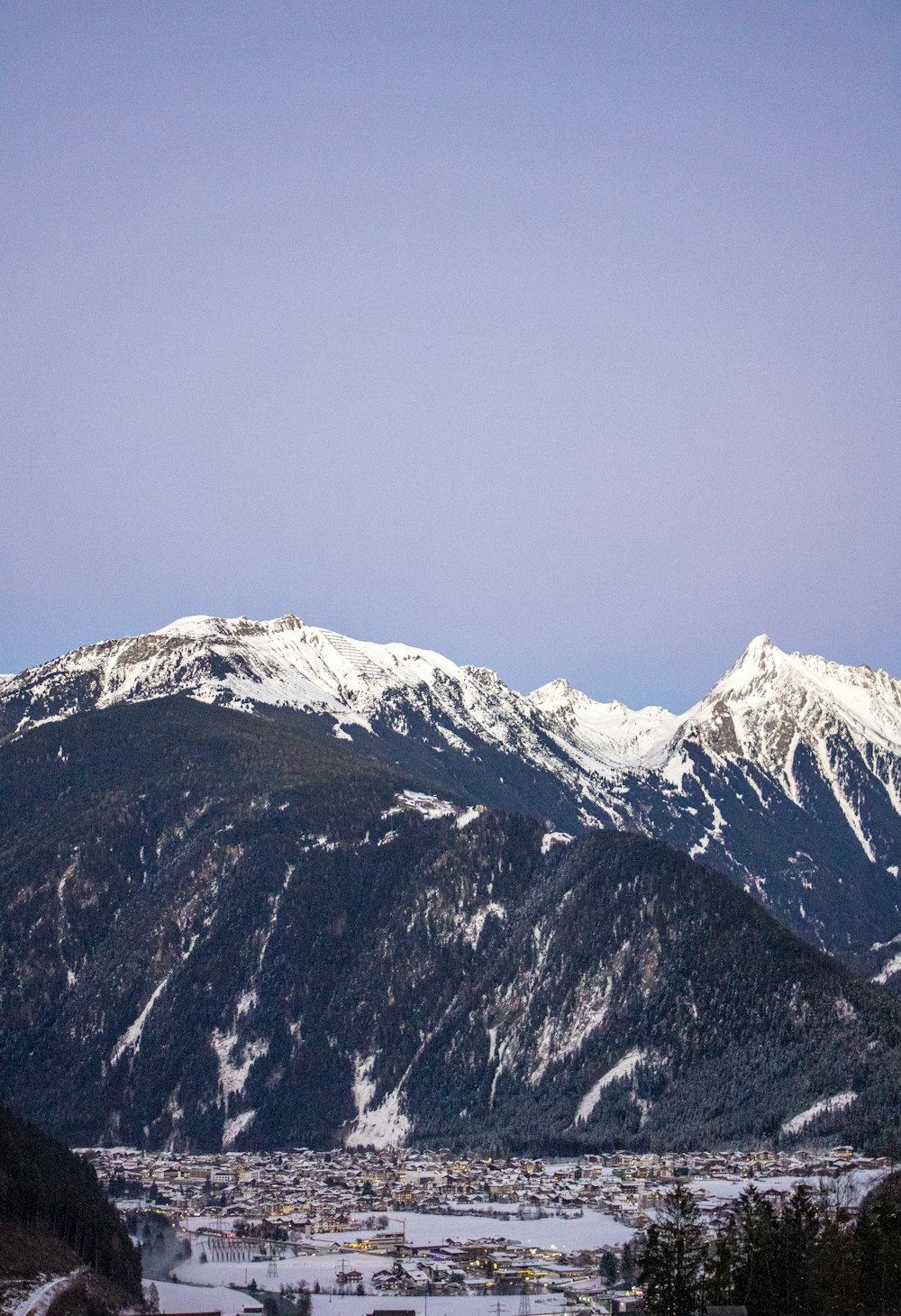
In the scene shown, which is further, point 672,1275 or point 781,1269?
point 781,1269

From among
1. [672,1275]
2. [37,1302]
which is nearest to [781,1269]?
[672,1275]

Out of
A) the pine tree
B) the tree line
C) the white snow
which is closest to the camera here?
the pine tree

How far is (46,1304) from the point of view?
192 meters

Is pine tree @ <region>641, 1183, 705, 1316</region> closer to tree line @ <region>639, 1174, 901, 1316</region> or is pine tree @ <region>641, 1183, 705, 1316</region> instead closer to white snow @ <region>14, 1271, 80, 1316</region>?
tree line @ <region>639, 1174, 901, 1316</region>

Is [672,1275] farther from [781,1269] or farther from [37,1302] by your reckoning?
[37,1302]

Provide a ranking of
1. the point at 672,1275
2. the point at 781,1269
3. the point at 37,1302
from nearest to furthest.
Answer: the point at 672,1275, the point at 781,1269, the point at 37,1302

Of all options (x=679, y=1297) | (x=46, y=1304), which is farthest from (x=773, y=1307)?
(x=46, y=1304)

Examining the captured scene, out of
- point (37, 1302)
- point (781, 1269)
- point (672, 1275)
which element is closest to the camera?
point (672, 1275)

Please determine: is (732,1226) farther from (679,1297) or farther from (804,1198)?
(679,1297)

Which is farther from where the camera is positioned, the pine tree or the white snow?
the white snow

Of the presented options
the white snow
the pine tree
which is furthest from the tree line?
the white snow

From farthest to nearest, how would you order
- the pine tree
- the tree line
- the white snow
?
the white snow
the tree line
the pine tree

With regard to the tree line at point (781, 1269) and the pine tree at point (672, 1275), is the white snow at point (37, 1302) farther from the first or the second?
the pine tree at point (672, 1275)

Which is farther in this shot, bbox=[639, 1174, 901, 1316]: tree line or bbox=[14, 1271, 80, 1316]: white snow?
bbox=[14, 1271, 80, 1316]: white snow
